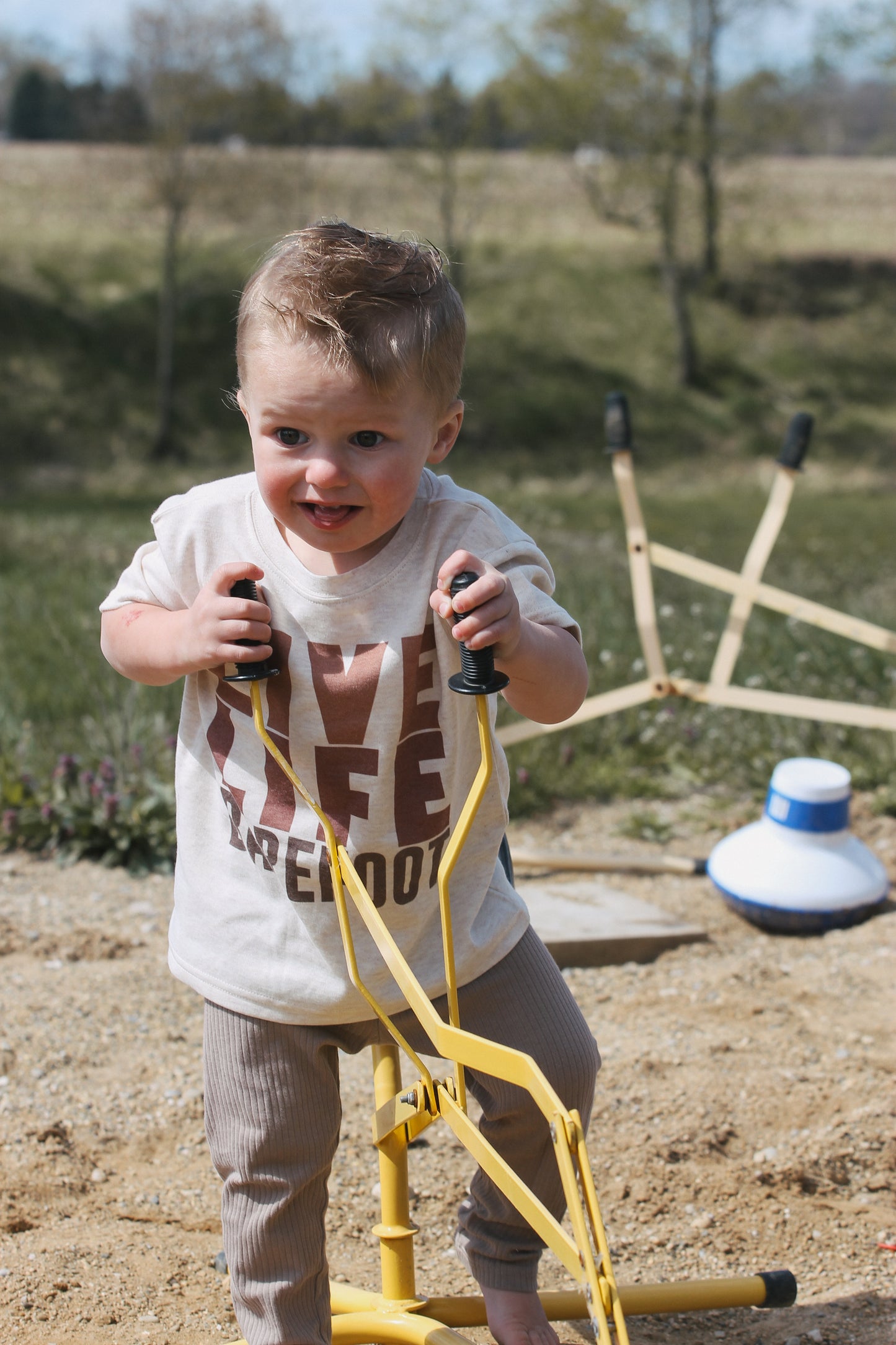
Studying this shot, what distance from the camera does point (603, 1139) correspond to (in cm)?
248

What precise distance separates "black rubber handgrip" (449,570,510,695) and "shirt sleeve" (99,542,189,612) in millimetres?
457

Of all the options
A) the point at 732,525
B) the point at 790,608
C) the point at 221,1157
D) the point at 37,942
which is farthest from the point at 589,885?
the point at 732,525

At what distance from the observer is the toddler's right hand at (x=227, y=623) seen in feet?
4.95

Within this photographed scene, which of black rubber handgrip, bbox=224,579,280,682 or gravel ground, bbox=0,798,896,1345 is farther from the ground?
black rubber handgrip, bbox=224,579,280,682

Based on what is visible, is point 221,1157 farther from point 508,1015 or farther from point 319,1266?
point 508,1015

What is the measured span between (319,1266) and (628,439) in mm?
2340

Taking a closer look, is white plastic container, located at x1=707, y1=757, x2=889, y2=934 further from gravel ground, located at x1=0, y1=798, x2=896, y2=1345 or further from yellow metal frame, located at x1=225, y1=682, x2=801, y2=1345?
yellow metal frame, located at x1=225, y1=682, x2=801, y2=1345

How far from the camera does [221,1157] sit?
168 centimetres

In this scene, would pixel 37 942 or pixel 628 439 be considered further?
pixel 628 439

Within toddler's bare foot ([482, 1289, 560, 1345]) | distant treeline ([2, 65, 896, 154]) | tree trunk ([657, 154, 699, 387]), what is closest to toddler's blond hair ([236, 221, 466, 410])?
toddler's bare foot ([482, 1289, 560, 1345])

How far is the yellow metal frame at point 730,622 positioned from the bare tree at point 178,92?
16626 millimetres

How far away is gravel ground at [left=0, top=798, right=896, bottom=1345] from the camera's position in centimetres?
202

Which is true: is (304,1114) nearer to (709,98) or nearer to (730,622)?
(730,622)

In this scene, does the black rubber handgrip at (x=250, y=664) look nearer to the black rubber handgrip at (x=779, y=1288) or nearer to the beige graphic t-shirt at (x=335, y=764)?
the beige graphic t-shirt at (x=335, y=764)
